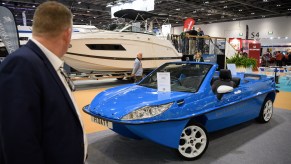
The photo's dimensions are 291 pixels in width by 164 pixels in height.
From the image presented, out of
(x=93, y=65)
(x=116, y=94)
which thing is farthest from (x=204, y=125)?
(x=93, y=65)

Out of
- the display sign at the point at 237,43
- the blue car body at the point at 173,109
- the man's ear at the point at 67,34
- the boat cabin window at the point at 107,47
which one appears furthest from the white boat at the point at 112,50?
the display sign at the point at 237,43

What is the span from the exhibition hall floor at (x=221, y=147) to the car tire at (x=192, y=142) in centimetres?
10

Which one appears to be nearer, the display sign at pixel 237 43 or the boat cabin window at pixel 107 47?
the boat cabin window at pixel 107 47

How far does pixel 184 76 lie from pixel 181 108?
104 centimetres

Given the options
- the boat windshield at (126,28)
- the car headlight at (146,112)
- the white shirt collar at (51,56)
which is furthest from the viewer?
the boat windshield at (126,28)

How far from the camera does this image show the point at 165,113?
2828 millimetres

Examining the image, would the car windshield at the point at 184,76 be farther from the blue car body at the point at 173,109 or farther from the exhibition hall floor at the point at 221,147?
the exhibition hall floor at the point at 221,147

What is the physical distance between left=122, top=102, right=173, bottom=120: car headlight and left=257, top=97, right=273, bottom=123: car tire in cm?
267

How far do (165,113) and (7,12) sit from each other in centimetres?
390

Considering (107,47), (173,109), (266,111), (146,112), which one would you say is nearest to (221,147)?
(173,109)

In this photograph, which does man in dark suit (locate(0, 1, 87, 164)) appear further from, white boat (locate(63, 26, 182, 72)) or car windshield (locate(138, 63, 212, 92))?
white boat (locate(63, 26, 182, 72))

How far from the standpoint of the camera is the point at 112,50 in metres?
9.45

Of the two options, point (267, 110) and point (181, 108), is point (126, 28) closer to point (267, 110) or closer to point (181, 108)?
point (267, 110)

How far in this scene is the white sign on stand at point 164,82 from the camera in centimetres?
342
